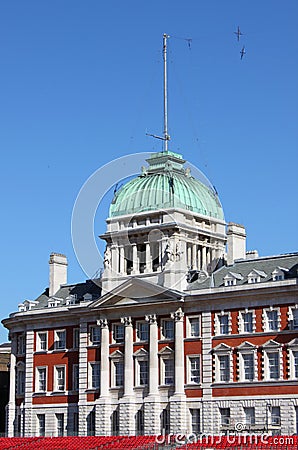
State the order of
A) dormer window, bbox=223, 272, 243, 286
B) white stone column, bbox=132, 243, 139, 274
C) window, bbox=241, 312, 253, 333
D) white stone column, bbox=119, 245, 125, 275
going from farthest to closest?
1. white stone column, bbox=119, 245, 125, 275
2. white stone column, bbox=132, 243, 139, 274
3. dormer window, bbox=223, 272, 243, 286
4. window, bbox=241, 312, 253, 333

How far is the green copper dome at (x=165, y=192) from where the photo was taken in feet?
296

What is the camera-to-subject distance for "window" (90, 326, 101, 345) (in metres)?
90.6

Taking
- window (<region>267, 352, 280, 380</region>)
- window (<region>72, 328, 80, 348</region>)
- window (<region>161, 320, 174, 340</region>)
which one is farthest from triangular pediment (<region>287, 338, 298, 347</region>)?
window (<region>72, 328, 80, 348</region>)

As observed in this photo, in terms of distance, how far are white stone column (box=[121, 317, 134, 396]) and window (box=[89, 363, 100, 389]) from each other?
375cm

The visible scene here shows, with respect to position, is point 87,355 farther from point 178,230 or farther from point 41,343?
point 178,230

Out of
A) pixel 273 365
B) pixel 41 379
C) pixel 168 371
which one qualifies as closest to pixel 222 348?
pixel 273 365

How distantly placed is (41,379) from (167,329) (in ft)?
47.7

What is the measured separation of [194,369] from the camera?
3324 inches

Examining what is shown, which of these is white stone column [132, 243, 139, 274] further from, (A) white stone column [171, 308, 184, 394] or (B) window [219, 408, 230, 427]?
(B) window [219, 408, 230, 427]

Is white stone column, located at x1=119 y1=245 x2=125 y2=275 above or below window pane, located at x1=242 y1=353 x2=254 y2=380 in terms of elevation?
above

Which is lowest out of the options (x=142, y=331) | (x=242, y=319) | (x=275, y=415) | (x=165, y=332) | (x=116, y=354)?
(x=275, y=415)

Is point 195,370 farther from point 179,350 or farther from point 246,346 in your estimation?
point 246,346

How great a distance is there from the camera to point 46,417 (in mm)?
93188

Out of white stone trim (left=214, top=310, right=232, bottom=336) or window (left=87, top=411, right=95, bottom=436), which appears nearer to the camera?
white stone trim (left=214, top=310, right=232, bottom=336)
